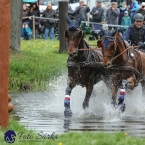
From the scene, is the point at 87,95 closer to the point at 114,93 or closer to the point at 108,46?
the point at 114,93

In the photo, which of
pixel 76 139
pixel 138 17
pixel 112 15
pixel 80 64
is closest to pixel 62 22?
pixel 138 17

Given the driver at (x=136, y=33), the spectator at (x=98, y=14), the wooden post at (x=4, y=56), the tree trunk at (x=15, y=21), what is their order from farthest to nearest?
the spectator at (x=98, y=14), the tree trunk at (x=15, y=21), the driver at (x=136, y=33), the wooden post at (x=4, y=56)

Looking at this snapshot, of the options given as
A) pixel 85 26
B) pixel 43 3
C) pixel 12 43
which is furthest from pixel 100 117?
pixel 43 3

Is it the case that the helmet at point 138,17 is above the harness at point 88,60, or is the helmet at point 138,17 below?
above

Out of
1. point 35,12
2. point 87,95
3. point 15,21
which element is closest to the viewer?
point 87,95

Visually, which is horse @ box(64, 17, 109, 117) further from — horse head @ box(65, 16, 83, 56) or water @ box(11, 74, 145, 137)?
water @ box(11, 74, 145, 137)

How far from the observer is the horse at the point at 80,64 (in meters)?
14.0

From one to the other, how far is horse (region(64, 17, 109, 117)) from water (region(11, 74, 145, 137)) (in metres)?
0.50

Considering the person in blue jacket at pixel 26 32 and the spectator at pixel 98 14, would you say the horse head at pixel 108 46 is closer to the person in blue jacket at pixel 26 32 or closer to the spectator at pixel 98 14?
the spectator at pixel 98 14

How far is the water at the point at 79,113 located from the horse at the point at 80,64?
498mm

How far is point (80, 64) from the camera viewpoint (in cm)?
1445

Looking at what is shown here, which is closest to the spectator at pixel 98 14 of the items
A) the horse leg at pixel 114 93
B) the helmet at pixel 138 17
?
the helmet at pixel 138 17

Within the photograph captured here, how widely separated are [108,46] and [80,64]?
709 millimetres

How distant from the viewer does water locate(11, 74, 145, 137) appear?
1246cm
